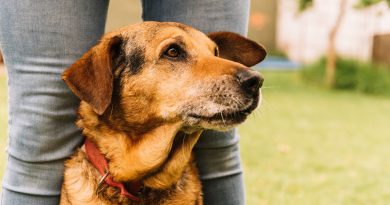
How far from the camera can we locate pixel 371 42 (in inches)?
588

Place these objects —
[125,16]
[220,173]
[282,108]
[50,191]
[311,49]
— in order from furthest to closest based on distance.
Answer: [125,16]
[311,49]
[282,108]
[220,173]
[50,191]

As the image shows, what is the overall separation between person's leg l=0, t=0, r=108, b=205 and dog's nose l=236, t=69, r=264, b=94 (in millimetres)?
737

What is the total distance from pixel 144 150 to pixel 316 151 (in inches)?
158

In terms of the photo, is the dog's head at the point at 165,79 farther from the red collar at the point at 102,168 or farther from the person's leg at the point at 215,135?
the red collar at the point at 102,168

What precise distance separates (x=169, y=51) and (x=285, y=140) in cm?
439

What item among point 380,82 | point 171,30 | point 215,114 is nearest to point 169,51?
point 171,30

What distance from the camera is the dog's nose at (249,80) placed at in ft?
8.23

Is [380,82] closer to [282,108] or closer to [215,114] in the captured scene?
[282,108]

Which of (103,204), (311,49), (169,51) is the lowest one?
(311,49)

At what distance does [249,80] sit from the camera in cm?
252

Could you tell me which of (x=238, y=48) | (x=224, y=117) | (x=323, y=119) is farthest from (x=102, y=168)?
(x=323, y=119)

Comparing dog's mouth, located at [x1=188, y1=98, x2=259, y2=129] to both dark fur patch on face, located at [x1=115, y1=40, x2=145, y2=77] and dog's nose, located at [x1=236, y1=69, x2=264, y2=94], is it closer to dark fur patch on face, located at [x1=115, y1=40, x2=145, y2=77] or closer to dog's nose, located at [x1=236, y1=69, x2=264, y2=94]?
dog's nose, located at [x1=236, y1=69, x2=264, y2=94]

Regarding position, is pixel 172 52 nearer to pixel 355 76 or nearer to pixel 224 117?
pixel 224 117

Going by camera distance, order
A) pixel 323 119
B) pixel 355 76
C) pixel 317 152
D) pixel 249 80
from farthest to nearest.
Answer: pixel 355 76 < pixel 323 119 < pixel 317 152 < pixel 249 80
